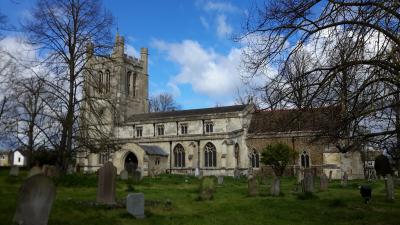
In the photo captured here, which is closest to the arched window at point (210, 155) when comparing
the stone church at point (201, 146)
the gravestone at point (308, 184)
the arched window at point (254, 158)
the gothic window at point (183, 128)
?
the stone church at point (201, 146)

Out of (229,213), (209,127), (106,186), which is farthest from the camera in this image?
(209,127)

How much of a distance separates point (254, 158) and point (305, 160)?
17.7ft

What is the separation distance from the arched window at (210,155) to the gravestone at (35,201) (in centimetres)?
3546

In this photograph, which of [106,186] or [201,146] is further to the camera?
[201,146]

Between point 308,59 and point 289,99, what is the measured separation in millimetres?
1072

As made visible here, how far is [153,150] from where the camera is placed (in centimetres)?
4481

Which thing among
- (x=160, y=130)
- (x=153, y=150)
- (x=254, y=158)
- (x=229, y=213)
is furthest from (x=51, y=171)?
(x=160, y=130)

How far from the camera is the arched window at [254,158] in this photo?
4256 cm

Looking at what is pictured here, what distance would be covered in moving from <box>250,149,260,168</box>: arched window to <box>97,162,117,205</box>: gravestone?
1196 inches

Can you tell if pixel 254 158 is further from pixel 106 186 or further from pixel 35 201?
pixel 35 201

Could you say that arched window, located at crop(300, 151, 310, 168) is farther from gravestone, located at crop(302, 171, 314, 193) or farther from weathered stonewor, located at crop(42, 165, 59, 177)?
weathered stonewor, located at crop(42, 165, 59, 177)

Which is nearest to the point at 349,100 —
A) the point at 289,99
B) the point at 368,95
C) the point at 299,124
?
the point at 368,95

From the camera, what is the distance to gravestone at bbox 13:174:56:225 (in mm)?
8078

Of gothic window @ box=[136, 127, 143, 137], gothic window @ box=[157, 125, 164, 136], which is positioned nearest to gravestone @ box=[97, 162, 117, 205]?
gothic window @ box=[157, 125, 164, 136]
